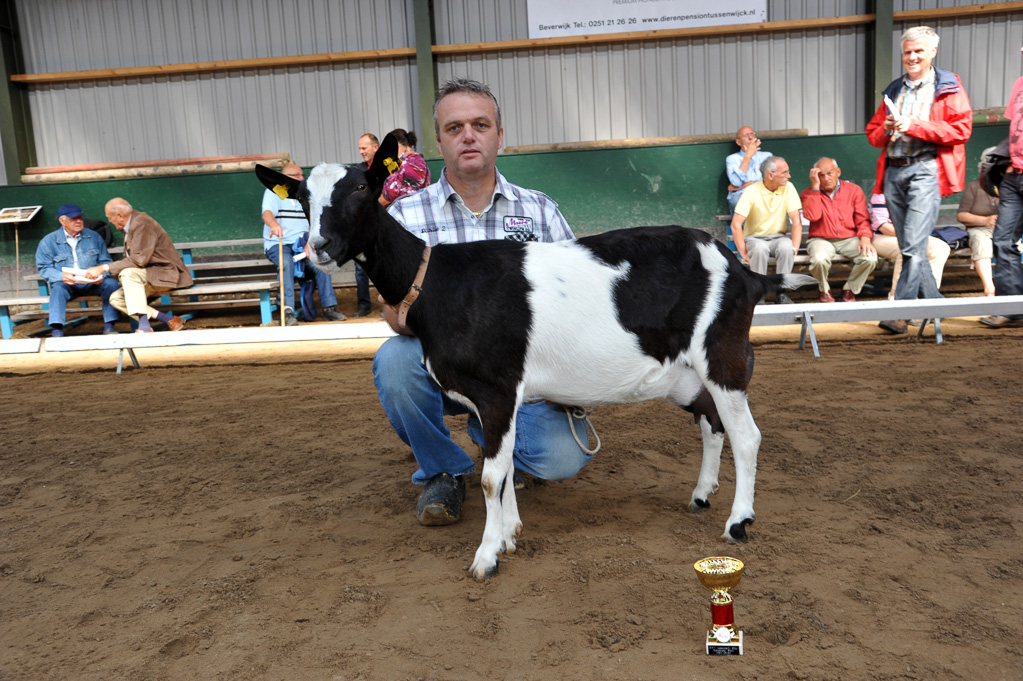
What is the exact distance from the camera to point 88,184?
406 inches

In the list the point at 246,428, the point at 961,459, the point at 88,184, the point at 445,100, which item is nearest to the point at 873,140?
the point at 961,459

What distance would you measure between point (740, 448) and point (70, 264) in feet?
26.5

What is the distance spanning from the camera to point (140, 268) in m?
7.85

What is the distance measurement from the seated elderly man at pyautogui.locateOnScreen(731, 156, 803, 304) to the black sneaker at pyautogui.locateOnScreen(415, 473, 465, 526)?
17.5ft

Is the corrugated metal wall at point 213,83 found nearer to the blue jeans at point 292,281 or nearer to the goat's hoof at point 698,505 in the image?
the blue jeans at point 292,281

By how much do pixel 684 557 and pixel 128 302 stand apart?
709cm

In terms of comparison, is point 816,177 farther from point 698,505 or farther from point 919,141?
point 698,505

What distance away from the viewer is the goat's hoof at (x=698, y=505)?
2799mm

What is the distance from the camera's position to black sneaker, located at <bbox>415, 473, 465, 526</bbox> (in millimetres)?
2770

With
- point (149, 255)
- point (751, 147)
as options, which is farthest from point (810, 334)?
point (149, 255)

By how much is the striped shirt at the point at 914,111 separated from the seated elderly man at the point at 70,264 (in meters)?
7.60

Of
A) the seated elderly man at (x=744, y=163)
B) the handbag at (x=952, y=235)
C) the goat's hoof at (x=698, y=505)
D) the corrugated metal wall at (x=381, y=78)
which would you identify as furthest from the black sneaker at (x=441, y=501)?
the corrugated metal wall at (x=381, y=78)

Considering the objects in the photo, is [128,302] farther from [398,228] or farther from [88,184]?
[398,228]

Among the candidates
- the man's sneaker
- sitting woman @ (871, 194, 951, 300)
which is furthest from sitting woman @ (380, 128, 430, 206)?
sitting woman @ (871, 194, 951, 300)
